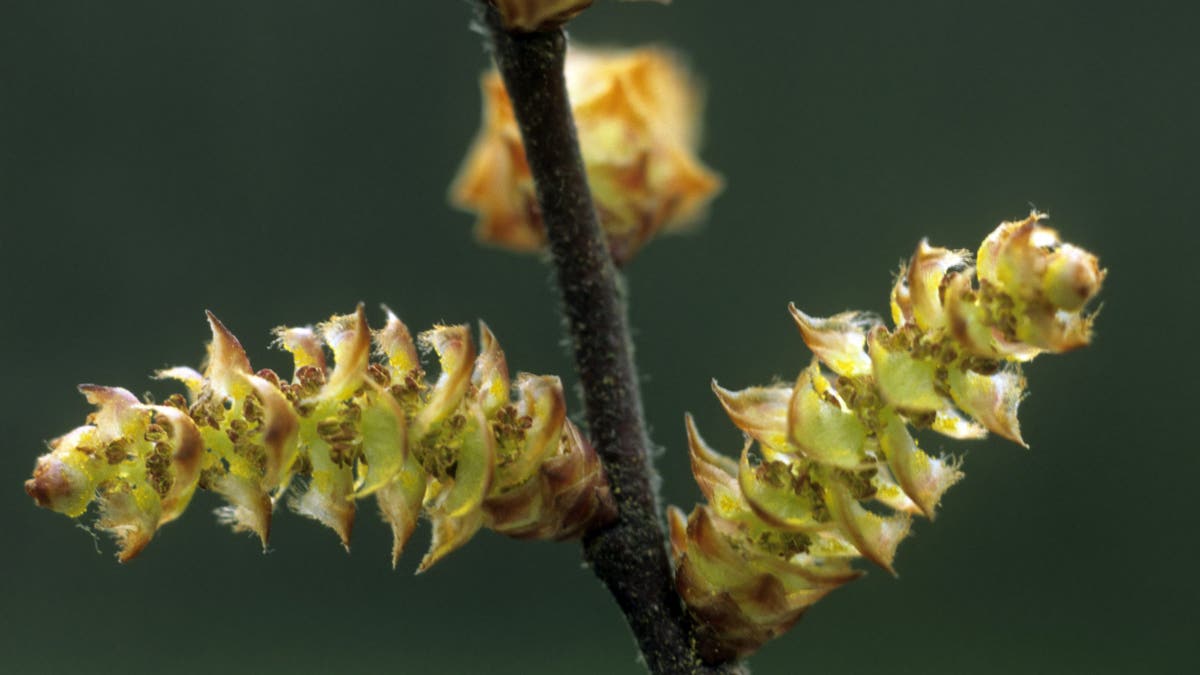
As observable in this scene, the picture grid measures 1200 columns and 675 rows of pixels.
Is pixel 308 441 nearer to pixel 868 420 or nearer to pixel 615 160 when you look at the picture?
pixel 868 420

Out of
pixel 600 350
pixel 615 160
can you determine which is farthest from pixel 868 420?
pixel 615 160

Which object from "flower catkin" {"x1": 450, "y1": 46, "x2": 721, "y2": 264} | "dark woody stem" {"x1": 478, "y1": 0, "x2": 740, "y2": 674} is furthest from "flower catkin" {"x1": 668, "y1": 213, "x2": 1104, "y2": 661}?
"flower catkin" {"x1": 450, "y1": 46, "x2": 721, "y2": 264}

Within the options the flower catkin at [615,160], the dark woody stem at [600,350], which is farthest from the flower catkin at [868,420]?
the flower catkin at [615,160]

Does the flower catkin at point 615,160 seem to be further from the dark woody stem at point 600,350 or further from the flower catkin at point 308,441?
the flower catkin at point 308,441

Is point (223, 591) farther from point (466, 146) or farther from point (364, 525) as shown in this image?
point (466, 146)

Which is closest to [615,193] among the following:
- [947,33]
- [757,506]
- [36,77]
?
[757,506]

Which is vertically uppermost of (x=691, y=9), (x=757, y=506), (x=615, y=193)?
(x=691, y=9)
